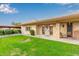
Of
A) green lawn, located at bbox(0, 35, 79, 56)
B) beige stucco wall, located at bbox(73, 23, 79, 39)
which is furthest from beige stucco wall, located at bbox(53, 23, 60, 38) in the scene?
beige stucco wall, located at bbox(73, 23, 79, 39)

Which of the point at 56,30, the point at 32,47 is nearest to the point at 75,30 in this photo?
the point at 56,30

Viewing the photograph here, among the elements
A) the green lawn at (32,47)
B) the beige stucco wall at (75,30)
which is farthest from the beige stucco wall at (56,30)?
the beige stucco wall at (75,30)

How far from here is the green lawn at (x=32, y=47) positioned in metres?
4.82

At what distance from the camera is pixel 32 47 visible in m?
4.94

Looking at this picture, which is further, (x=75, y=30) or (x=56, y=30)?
(x=56, y=30)

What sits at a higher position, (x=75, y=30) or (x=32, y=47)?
(x=75, y=30)

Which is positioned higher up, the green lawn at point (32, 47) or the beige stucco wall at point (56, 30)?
the beige stucco wall at point (56, 30)

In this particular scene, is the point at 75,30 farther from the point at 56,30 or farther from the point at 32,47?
the point at 32,47

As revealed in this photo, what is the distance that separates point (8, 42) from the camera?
491cm

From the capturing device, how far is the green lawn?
15.8 ft

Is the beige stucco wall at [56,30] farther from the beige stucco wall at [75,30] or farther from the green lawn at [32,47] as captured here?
the beige stucco wall at [75,30]

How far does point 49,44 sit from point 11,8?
1229 mm

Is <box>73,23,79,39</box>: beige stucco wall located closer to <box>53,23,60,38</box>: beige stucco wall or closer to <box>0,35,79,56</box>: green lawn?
<box>0,35,79,56</box>: green lawn

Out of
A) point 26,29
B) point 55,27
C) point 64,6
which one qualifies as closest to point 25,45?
point 26,29
